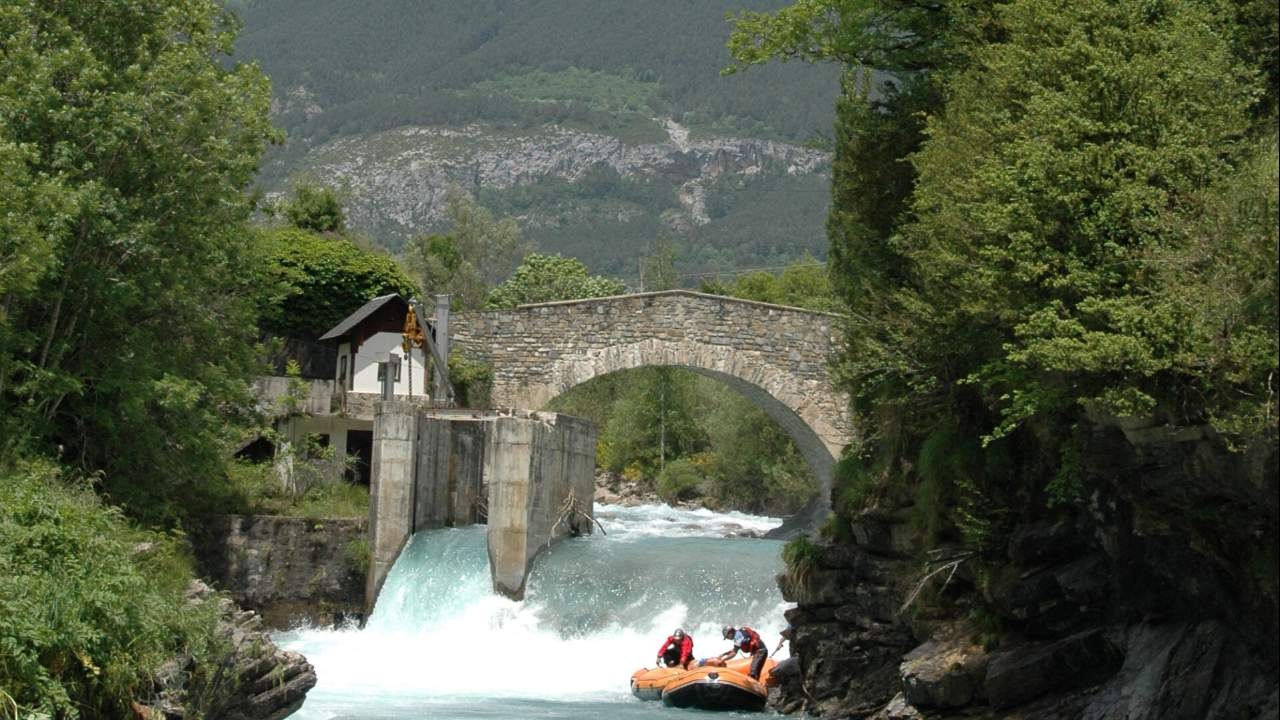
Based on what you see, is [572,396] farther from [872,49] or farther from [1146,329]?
[1146,329]

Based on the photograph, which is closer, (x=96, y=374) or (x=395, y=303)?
(x=96, y=374)

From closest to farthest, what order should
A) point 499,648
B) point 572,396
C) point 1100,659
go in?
point 1100,659
point 499,648
point 572,396

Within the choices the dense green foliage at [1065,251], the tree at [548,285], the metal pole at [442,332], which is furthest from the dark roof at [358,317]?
the tree at [548,285]

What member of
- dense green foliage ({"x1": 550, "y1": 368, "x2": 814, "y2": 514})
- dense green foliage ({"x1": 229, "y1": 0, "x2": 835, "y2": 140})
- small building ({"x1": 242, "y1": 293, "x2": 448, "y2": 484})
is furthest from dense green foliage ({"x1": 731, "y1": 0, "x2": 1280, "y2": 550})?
dense green foliage ({"x1": 229, "y1": 0, "x2": 835, "y2": 140})

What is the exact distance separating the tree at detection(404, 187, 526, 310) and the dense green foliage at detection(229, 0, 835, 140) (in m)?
84.8

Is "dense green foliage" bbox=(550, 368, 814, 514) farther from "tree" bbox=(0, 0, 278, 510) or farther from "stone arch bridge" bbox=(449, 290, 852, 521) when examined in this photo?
"tree" bbox=(0, 0, 278, 510)

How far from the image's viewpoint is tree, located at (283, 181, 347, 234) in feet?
120

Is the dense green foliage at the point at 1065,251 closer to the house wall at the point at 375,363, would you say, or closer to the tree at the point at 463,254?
the house wall at the point at 375,363

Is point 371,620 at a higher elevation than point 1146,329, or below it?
below

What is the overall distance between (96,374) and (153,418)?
3.97 feet

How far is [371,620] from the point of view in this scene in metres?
23.0

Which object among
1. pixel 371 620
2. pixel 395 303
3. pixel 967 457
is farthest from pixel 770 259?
pixel 967 457

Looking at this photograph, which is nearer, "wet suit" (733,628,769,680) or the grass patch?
"wet suit" (733,628,769,680)

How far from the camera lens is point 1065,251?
430 inches
